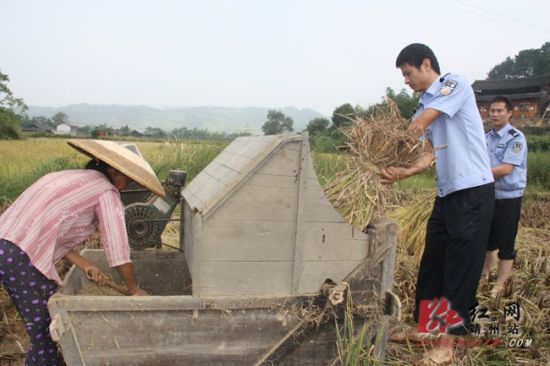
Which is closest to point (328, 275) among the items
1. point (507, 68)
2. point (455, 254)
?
point (455, 254)

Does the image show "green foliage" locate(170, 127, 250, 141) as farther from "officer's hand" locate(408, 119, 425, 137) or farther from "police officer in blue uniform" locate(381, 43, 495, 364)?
"officer's hand" locate(408, 119, 425, 137)

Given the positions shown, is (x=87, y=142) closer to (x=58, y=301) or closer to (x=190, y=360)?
(x=58, y=301)

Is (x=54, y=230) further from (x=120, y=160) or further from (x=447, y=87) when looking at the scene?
(x=447, y=87)

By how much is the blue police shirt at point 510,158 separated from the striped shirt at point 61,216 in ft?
11.3

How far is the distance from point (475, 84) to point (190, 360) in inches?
1576

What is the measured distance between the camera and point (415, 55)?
267 centimetres

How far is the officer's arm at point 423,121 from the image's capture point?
97.0 inches

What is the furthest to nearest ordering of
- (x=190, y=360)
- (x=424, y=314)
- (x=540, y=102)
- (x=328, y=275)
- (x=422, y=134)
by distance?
(x=540, y=102)
(x=424, y=314)
(x=422, y=134)
(x=328, y=275)
(x=190, y=360)

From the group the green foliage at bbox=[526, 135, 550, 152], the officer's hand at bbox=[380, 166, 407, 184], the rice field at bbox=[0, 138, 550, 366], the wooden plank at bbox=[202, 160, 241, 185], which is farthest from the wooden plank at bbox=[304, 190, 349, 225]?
the green foliage at bbox=[526, 135, 550, 152]

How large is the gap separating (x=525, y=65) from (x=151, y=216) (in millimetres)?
67480

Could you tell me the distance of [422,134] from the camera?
250 centimetres

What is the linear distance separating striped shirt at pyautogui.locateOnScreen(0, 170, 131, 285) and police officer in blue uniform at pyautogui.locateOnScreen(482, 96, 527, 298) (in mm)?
3338

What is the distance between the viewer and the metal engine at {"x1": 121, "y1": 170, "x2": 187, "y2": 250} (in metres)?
3.12

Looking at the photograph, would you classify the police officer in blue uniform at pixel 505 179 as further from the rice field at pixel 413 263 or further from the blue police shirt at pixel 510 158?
the rice field at pixel 413 263
